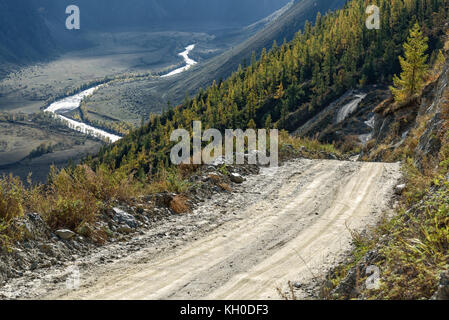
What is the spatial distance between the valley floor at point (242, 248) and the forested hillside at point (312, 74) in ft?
187

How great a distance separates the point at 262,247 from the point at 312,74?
9659 cm

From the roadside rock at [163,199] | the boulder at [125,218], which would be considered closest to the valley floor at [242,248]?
the boulder at [125,218]

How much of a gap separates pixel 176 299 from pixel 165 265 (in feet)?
5.08

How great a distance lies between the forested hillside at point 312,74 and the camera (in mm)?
81312

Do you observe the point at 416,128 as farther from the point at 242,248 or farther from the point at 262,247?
the point at 242,248

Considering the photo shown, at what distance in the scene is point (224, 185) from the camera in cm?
1330

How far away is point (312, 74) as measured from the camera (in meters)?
99.6

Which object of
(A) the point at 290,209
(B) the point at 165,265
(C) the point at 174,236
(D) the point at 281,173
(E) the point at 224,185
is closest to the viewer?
(B) the point at 165,265

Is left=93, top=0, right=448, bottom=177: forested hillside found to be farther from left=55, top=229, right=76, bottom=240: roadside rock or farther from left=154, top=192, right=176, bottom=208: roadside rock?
left=55, top=229, right=76, bottom=240: roadside rock

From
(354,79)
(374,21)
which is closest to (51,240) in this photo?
(354,79)

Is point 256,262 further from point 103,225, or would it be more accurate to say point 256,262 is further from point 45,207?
point 45,207

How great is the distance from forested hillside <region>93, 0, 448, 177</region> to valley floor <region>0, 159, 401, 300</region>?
5702 centimetres

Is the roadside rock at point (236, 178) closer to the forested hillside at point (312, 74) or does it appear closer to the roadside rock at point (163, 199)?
the roadside rock at point (163, 199)

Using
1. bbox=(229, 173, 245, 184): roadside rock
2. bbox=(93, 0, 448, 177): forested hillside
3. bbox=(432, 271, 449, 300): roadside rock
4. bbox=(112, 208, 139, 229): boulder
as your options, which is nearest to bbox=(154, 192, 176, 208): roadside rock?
bbox=(112, 208, 139, 229): boulder
